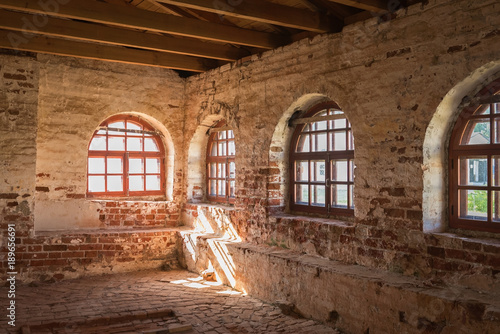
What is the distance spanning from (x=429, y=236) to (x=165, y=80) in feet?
15.9

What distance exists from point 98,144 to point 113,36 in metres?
2.16

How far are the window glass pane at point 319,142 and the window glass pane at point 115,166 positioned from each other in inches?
127

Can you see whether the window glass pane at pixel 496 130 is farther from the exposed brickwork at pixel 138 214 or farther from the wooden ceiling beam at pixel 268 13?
the exposed brickwork at pixel 138 214

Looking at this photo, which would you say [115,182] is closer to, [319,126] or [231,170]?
[231,170]

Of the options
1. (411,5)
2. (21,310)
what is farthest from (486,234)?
(21,310)

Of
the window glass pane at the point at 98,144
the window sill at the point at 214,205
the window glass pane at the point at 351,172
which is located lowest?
the window sill at the point at 214,205

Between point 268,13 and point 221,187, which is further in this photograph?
point 221,187

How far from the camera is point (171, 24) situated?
4.73 m

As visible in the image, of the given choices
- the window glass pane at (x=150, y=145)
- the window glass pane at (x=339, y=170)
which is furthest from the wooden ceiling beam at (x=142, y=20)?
the window glass pane at (x=150, y=145)

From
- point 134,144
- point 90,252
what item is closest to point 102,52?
point 134,144

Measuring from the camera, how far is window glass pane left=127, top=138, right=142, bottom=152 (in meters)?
7.11

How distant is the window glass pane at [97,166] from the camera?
22.4 feet

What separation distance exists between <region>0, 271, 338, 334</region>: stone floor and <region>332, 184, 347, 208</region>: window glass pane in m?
1.30

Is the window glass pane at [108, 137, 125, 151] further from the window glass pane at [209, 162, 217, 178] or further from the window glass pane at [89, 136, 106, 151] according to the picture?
the window glass pane at [209, 162, 217, 178]
